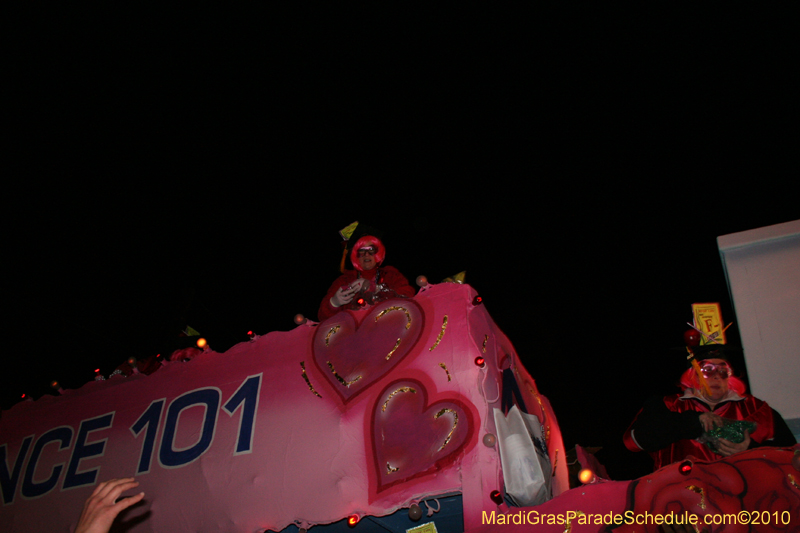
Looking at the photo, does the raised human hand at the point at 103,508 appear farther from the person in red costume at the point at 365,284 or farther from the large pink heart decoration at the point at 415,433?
the person in red costume at the point at 365,284

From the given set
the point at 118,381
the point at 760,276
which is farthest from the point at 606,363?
the point at 118,381

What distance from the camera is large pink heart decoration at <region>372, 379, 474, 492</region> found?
2.45 metres

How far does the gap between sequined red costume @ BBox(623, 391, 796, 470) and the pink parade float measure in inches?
→ 18.4

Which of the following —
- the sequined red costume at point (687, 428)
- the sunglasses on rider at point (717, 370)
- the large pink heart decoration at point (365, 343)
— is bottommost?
the sequined red costume at point (687, 428)

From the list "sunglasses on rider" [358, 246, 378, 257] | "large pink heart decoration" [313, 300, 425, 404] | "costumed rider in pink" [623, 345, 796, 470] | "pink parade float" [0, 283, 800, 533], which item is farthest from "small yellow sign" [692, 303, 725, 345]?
"sunglasses on rider" [358, 246, 378, 257]

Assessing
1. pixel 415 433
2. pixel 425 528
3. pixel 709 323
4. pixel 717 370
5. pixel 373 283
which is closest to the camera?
pixel 415 433

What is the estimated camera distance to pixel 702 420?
9.68ft

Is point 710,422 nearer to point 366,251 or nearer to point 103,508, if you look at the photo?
point 366,251

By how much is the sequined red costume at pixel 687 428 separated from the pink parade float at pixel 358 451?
1.54ft

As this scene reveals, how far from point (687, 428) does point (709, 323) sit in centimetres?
136

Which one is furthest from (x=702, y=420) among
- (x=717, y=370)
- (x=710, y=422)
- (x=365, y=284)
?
(x=365, y=284)

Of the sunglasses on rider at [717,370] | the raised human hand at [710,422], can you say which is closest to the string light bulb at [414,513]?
the raised human hand at [710,422]

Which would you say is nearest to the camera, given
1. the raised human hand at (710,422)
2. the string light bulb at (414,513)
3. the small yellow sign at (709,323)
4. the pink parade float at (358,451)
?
the pink parade float at (358,451)

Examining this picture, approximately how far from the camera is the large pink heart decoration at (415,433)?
2.45 meters
